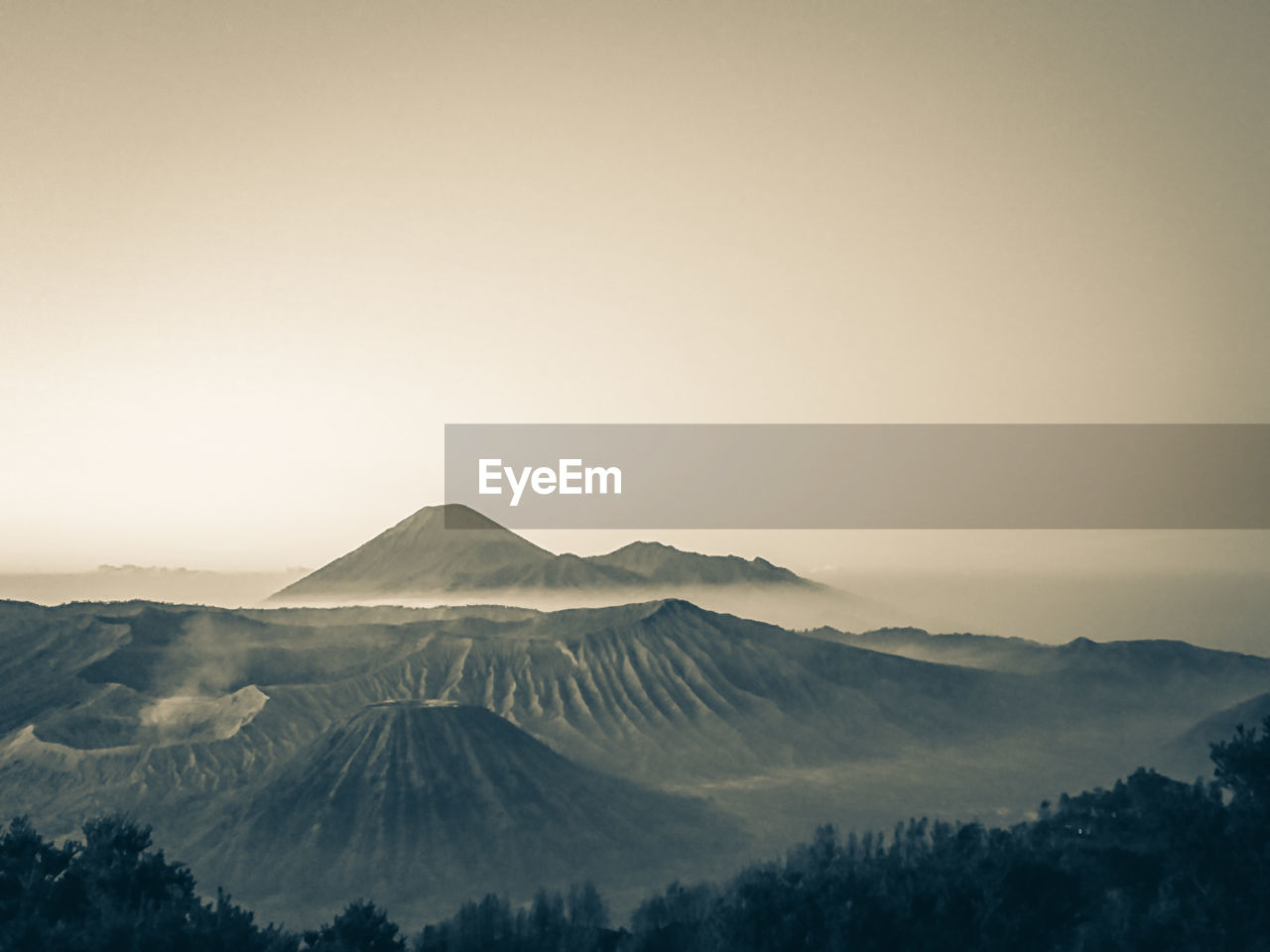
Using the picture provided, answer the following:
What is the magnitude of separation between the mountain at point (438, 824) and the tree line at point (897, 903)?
168ft

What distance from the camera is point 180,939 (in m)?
50.8

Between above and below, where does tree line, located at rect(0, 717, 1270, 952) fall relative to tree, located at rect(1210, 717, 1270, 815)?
below

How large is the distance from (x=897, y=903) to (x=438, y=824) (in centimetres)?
8001

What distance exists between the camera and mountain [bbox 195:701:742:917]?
119812 millimetres

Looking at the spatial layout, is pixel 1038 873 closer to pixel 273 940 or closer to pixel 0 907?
pixel 273 940

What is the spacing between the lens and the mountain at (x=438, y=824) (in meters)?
120

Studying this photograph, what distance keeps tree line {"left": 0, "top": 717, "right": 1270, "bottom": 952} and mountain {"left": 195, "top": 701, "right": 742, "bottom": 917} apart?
5130 cm

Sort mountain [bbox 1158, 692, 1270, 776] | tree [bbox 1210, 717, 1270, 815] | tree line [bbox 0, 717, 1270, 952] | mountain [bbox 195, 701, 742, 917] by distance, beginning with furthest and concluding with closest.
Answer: mountain [bbox 1158, 692, 1270, 776] → mountain [bbox 195, 701, 742, 917] → tree [bbox 1210, 717, 1270, 815] → tree line [bbox 0, 717, 1270, 952]

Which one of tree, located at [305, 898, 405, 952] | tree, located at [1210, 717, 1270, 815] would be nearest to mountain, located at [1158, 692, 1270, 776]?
tree, located at [1210, 717, 1270, 815]

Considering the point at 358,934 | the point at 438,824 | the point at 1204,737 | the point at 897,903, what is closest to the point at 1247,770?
the point at 897,903

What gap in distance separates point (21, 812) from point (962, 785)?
119 metres

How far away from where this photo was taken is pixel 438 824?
129875mm

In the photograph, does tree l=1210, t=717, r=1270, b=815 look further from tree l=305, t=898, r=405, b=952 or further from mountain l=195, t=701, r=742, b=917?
mountain l=195, t=701, r=742, b=917

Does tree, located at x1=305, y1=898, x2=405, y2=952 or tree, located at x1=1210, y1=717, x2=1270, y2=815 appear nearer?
tree, located at x1=305, y1=898, x2=405, y2=952
